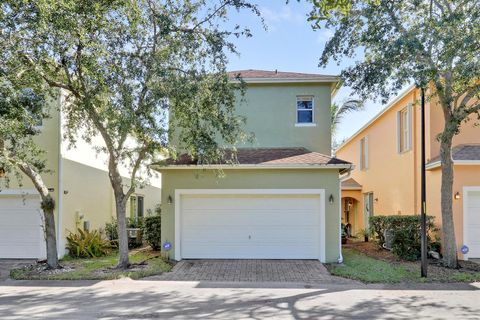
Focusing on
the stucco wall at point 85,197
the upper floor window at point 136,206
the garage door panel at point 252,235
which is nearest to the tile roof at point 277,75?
the garage door panel at point 252,235

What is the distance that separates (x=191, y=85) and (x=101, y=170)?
9137 millimetres

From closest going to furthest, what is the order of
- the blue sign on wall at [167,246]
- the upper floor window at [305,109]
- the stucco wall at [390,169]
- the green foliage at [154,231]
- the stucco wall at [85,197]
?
the blue sign on wall at [167,246], the stucco wall at [85,197], the green foliage at [154,231], the upper floor window at [305,109], the stucco wall at [390,169]

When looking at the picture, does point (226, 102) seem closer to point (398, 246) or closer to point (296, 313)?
point (296, 313)

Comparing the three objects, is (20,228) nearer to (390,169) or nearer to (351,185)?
(390,169)

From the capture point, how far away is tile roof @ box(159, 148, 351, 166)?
45.8 feet

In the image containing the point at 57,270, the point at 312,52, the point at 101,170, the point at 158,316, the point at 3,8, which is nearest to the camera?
the point at 158,316

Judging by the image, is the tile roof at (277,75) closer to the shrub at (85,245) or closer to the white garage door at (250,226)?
the white garage door at (250,226)

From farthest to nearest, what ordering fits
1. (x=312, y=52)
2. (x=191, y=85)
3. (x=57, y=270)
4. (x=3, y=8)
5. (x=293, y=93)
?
(x=293, y=93) → (x=312, y=52) → (x=57, y=270) → (x=191, y=85) → (x=3, y=8)

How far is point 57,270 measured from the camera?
1212cm

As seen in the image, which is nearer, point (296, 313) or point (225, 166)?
point (296, 313)

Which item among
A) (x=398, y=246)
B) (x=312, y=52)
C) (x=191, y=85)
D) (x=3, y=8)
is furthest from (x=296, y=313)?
(x=3, y=8)

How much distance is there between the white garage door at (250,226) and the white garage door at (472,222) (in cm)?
505

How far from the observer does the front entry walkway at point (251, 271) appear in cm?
1116

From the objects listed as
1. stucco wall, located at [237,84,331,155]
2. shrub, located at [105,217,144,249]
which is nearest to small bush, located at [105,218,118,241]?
shrub, located at [105,217,144,249]
